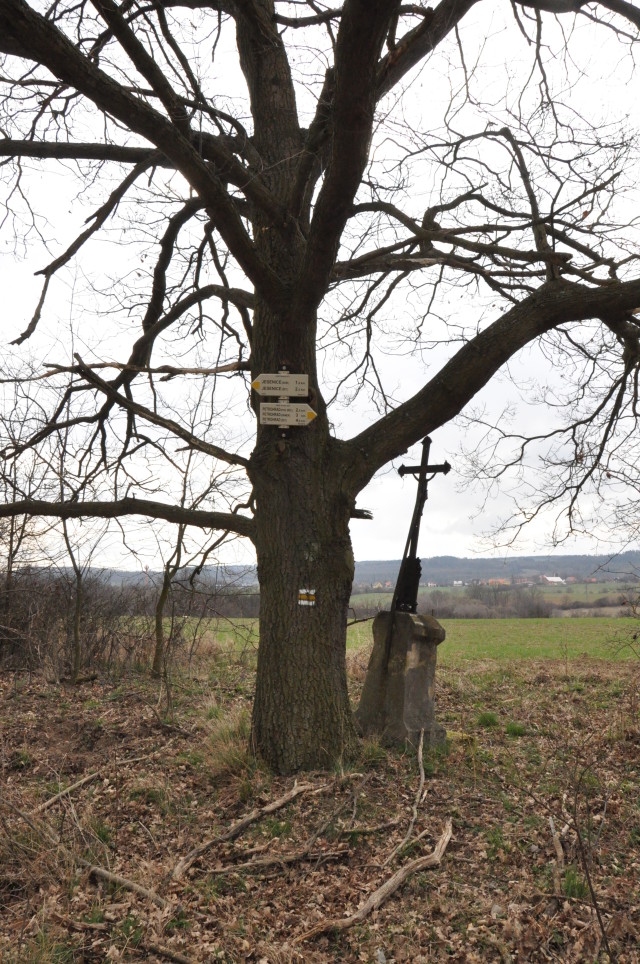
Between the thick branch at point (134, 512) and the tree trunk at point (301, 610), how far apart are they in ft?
1.17

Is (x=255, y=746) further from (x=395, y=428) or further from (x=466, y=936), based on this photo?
(x=395, y=428)

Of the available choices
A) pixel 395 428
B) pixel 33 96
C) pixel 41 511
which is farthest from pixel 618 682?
pixel 33 96

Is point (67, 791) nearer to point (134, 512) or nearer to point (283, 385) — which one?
point (134, 512)

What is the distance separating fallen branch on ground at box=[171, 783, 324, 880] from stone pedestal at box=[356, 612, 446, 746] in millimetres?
1453

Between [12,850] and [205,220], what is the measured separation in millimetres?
5780

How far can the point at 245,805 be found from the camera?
4832mm

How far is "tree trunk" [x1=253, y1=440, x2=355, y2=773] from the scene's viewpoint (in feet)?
17.6

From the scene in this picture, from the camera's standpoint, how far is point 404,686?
20.7ft

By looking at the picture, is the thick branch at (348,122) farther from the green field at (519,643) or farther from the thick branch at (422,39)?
the green field at (519,643)

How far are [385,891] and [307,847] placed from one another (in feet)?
2.04

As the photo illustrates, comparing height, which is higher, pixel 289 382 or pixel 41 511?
pixel 289 382

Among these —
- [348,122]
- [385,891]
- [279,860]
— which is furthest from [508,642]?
[348,122]

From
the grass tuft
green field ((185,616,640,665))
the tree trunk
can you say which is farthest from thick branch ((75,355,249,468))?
green field ((185,616,640,665))

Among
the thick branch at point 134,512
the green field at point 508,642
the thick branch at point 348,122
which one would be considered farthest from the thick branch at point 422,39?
the green field at point 508,642
